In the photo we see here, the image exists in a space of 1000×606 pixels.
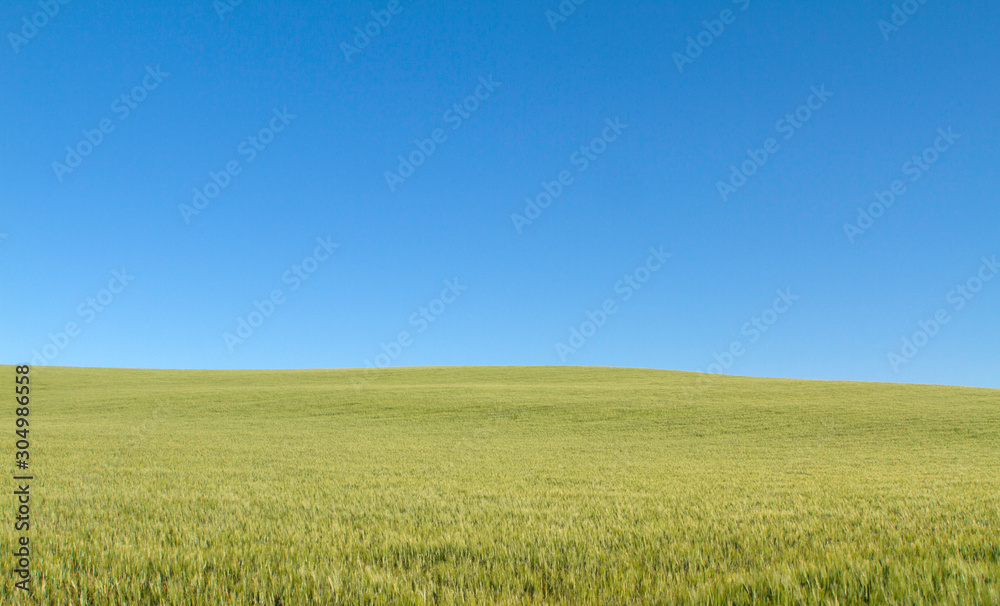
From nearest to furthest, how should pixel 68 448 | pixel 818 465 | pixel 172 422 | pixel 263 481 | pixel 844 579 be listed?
1. pixel 844 579
2. pixel 263 481
3. pixel 818 465
4. pixel 68 448
5. pixel 172 422

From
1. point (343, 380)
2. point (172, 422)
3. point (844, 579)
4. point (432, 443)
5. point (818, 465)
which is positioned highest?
point (343, 380)

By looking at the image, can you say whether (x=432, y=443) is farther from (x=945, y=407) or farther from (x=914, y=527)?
(x=945, y=407)

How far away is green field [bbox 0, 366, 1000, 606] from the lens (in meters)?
5.01

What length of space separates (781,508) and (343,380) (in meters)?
56.1

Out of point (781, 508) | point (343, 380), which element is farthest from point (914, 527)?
point (343, 380)

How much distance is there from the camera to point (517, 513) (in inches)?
363

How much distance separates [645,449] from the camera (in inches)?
966

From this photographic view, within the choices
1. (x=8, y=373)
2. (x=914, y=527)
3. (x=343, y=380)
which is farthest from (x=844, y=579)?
(x=8, y=373)

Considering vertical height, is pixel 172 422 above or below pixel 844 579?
above

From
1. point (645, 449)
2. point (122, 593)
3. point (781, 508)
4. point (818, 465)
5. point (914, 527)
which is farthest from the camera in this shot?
point (645, 449)

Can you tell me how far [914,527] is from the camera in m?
7.55

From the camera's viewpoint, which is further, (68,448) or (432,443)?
(432,443)

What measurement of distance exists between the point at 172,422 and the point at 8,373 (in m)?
42.6

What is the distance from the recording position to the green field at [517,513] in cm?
501
